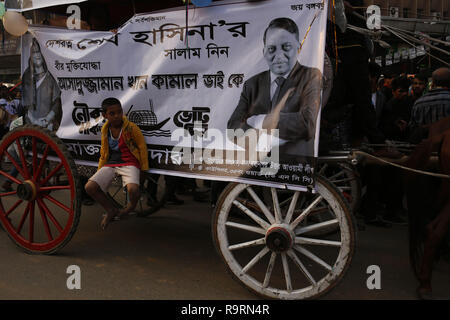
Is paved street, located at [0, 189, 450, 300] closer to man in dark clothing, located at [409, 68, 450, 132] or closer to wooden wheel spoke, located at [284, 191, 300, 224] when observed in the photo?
wooden wheel spoke, located at [284, 191, 300, 224]

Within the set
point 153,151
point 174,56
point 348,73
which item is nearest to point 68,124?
point 153,151

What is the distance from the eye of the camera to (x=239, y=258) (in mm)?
3787

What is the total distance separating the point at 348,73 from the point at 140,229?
A: 259 cm

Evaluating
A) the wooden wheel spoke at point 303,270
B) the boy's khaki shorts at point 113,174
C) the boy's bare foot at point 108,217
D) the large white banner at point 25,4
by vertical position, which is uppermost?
the large white banner at point 25,4

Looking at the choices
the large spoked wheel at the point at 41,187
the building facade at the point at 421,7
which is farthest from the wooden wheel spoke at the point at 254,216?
the building facade at the point at 421,7

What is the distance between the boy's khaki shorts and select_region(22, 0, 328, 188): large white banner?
0.68 feet

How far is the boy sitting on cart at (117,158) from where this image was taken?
3.42m

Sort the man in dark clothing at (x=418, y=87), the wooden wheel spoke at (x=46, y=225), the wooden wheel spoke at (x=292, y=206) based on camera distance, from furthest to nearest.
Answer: the man in dark clothing at (x=418, y=87), the wooden wheel spoke at (x=46, y=225), the wooden wheel spoke at (x=292, y=206)

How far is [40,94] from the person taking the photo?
4070 mm

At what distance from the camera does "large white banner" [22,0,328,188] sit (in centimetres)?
272

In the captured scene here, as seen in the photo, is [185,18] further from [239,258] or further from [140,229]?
[140,229]

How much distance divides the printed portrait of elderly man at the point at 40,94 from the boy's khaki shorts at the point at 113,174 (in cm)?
75

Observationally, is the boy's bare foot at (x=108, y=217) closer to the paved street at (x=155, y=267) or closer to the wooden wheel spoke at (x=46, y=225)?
the paved street at (x=155, y=267)


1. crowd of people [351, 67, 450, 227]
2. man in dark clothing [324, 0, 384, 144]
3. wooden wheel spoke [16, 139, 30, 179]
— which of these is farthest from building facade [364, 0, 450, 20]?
wooden wheel spoke [16, 139, 30, 179]
